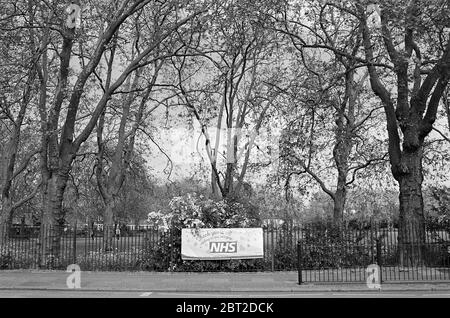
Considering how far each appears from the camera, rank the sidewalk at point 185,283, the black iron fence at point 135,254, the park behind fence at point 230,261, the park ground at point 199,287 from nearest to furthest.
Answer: the park ground at point 199,287 < the sidewalk at point 185,283 < the park behind fence at point 230,261 < the black iron fence at point 135,254

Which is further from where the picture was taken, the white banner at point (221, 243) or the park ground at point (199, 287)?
the white banner at point (221, 243)

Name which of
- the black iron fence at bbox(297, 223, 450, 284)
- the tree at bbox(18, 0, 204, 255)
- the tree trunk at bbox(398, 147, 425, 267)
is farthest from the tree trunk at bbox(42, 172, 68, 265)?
the tree trunk at bbox(398, 147, 425, 267)

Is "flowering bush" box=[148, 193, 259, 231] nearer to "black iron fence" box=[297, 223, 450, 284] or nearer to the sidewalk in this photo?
the sidewalk

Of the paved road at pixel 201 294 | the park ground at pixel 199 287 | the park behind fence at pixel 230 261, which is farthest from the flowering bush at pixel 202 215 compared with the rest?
the paved road at pixel 201 294

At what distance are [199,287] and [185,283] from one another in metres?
0.97

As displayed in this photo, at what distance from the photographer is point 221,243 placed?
1803cm

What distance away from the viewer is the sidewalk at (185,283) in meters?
14.1

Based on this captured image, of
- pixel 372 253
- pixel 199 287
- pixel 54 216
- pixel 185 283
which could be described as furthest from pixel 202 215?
pixel 372 253

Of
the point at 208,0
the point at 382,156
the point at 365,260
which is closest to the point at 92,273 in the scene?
the point at 365,260

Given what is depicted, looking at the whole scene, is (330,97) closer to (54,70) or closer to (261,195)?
(261,195)

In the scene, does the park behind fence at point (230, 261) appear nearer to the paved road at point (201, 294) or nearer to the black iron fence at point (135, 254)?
the black iron fence at point (135, 254)

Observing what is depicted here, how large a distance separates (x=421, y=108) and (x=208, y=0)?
9921 mm

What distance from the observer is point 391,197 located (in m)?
32.5

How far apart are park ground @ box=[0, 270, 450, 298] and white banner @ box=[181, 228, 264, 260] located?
119cm
